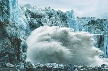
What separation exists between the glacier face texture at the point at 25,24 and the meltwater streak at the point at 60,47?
1.57 meters

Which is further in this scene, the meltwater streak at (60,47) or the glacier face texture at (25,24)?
the meltwater streak at (60,47)

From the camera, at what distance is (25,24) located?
1524 inches

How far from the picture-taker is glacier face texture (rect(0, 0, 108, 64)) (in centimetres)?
2686

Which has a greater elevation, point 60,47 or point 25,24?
point 25,24

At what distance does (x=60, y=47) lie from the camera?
3625 centimetres

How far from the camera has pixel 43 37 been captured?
3756 centimetres

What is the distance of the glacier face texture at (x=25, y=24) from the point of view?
26859mm

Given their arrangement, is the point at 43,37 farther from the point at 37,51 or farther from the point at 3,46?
the point at 3,46

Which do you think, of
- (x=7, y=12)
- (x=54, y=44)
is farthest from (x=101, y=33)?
(x=7, y=12)

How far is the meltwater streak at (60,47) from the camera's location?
35875mm

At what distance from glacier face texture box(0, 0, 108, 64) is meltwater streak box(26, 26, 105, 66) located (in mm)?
1568

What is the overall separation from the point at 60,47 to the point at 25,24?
524cm

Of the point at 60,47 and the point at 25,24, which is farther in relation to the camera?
the point at 25,24

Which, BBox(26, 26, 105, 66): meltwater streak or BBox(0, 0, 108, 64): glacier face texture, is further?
BBox(26, 26, 105, 66): meltwater streak
